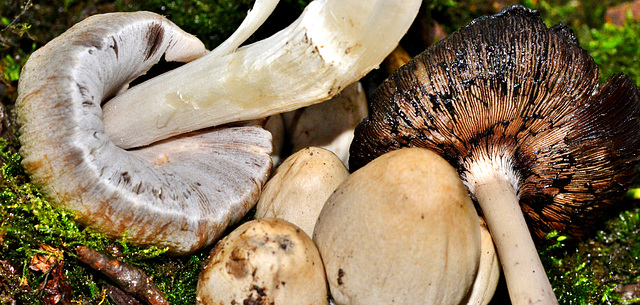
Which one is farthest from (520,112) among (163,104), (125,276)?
(125,276)

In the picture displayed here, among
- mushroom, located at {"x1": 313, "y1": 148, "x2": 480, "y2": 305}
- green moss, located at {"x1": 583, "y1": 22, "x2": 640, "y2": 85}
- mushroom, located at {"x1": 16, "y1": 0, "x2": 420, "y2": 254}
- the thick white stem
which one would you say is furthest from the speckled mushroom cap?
green moss, located at {"x1": 583, "y1": 22, "x2": 640, "y2": 85}

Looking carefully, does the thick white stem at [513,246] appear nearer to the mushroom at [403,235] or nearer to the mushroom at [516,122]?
the mushroom at [516,122]

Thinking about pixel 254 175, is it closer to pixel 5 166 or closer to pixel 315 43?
pixel 315 43

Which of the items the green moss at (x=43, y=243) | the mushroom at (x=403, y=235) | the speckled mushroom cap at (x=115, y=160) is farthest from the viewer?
the green moss at (x=43, y=243)

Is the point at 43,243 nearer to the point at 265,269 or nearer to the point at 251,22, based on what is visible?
the point at 265,269

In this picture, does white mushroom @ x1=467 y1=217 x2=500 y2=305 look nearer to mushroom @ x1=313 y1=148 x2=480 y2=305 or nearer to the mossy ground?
mushroom @ x1=313 y1=148 x2=480 y2=305

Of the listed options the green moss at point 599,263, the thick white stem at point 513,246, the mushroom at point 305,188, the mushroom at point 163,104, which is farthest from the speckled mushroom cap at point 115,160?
the green moss at point 599,263
